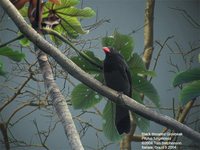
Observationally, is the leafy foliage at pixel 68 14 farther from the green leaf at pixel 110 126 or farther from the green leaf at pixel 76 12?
the green leaf at pixel 110 126

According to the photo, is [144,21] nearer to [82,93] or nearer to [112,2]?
[112,2]

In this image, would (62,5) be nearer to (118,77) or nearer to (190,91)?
(118,77)

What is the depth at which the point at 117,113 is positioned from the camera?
69 cm

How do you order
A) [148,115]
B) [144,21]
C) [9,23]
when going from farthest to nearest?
[9,23] → [144,21] → [148,115]

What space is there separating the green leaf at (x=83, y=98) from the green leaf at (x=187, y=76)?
0.56 ft

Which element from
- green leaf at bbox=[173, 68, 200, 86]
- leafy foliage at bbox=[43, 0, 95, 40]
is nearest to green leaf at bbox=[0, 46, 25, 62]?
leafy foliage at bbox=[43, 0, 95, 40]

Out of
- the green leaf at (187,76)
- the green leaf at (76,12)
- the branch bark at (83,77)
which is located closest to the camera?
the branch bark at (83,77)

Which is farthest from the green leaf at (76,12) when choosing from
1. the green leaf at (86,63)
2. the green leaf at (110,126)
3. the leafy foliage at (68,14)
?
the green leaf at (110,126)

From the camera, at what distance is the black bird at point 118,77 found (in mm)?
684

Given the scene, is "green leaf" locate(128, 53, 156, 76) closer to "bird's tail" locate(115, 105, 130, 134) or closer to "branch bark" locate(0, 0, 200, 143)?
"bird's tail" locate(115, 105, 130, 134)

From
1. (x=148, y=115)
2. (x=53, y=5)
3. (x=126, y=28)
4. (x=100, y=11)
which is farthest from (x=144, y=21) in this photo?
(x=148, y=115)

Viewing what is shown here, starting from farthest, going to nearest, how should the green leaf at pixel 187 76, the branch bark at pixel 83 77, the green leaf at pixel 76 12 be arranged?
the green leaf at pixel 76 12, the green leaf at pixel 187 76, the branch bark at pixel 83 77

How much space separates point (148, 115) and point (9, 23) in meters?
0.98

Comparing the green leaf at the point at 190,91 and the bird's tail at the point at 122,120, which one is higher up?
the green leaf at the point at 190,91
